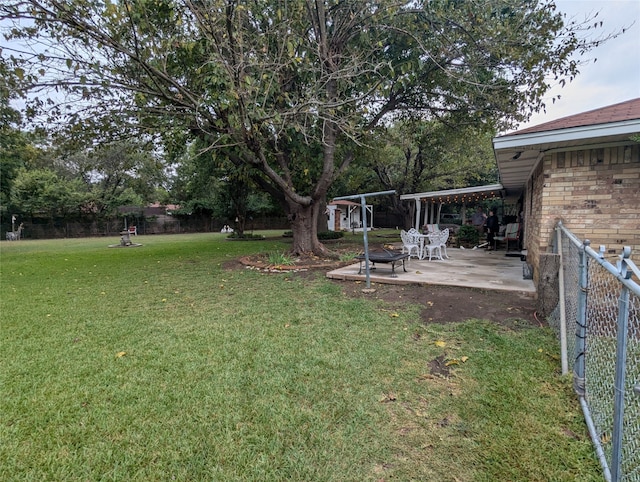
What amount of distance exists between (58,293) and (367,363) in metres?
6.36

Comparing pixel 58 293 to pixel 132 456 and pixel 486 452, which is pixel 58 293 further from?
pixel 486 452

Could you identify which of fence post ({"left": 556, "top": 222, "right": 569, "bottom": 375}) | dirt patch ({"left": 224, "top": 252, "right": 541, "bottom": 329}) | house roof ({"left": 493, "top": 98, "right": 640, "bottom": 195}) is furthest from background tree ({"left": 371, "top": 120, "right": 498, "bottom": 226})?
fence post ({"left": 556, "top": 222, "right": 569, "bottom": 375})

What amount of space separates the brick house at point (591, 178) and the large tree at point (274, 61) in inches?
112

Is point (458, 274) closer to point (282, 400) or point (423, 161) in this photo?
point (282, 400)

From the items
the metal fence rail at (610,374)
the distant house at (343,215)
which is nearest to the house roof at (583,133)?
the metal fence rail at (610,374)

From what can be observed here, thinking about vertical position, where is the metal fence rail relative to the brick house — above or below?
below

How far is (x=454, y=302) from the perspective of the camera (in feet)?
16.9

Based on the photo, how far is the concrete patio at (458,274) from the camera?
19.1ft

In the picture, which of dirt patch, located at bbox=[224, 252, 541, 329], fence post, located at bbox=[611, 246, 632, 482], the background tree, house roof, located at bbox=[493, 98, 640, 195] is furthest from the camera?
the background tree

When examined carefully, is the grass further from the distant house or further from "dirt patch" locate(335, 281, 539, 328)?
the distant house

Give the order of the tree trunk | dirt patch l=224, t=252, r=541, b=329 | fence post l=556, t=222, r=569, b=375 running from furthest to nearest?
the tree trunk → dirt patch l=224, t=252, r=541, b=329 → fence post l=556, t=222, r=569, b=375

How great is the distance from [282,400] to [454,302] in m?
3.52

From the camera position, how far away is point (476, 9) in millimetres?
7340

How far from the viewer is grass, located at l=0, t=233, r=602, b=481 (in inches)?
76.5
